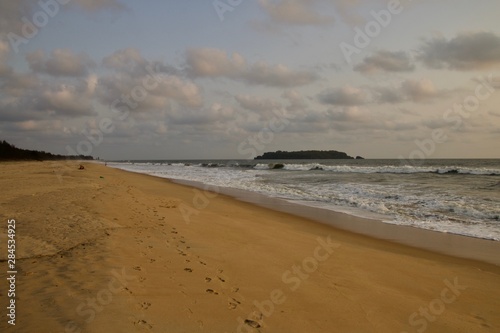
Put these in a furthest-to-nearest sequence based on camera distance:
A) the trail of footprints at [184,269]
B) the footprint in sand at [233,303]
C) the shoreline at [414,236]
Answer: the shoreline at [414,236]
the footprint in sand at [233,303]
the trail of footprints at [184,269]

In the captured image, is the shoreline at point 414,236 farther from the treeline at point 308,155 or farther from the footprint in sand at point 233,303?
the treeline at point 308,155

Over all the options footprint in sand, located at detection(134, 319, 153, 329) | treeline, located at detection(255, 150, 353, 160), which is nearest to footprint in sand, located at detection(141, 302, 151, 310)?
footprint in sand, located at detection(134, 319, 153, 329)

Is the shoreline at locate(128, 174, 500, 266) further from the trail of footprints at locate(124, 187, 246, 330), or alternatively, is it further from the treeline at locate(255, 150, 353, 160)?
the treeline at locate(255, 150, 353, 160)

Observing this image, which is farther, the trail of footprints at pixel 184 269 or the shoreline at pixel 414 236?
the shoreline at pixel 414 236

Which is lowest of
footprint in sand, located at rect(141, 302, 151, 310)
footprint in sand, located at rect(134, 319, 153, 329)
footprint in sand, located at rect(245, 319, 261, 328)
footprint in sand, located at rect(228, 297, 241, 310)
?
footprint in sand, located at rect(245, 319, 261, 328)

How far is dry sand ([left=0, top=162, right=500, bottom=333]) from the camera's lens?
3777 mm

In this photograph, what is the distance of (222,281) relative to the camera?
4930 millimetres

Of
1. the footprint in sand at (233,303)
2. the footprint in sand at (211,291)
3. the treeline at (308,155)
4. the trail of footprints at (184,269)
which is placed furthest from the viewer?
the treeline at (308,155)

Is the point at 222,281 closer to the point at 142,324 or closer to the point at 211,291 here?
the point at 211,291

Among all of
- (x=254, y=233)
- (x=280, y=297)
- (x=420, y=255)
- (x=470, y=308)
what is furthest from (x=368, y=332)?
(x=254, y=233)

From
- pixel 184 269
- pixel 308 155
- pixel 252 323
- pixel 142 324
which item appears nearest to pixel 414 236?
pixel 184 269

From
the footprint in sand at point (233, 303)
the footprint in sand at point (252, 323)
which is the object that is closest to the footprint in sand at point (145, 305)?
the footprint in sand at point (233, 303)

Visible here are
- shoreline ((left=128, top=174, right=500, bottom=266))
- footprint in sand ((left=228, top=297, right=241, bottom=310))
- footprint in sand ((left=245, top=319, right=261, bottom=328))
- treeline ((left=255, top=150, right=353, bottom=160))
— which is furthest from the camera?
treeline ((left=255, top=150, right=353, bottom=160))

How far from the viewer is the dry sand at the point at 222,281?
3.78m
